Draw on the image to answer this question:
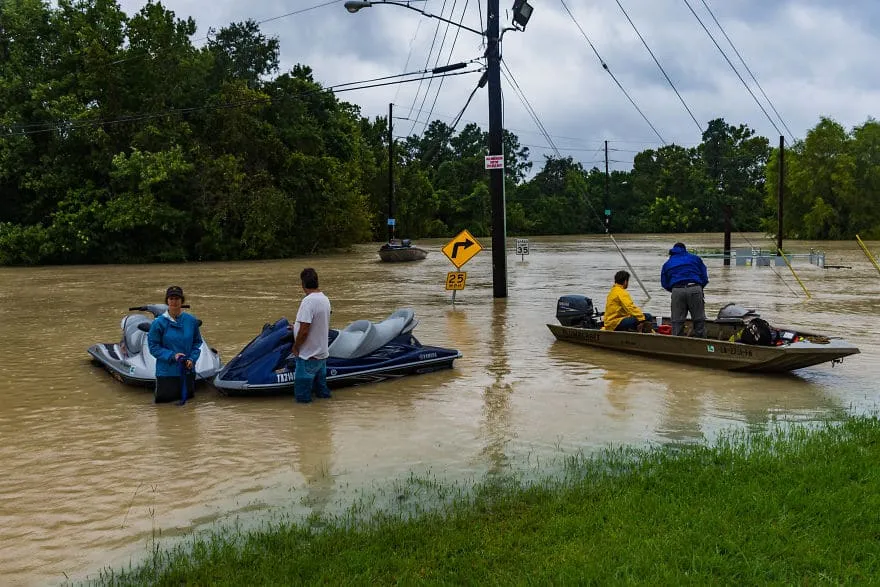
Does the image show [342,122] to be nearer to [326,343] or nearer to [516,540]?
[326,343]

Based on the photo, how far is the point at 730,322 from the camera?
12789 millimetres

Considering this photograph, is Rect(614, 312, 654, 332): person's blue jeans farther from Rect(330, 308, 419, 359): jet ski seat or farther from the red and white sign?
the red and white sign

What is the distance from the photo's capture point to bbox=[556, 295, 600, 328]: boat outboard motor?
15.1 m

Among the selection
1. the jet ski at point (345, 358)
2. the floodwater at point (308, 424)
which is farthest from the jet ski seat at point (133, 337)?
the jet ski at point (345, 358)

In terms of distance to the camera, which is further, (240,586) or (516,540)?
(516,540)

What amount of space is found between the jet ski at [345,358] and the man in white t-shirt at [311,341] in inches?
14.7

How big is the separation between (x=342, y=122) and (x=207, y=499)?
5216 centimetres

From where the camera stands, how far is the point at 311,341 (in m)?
9.68

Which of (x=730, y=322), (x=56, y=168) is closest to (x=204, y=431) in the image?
(x=730, y=322)

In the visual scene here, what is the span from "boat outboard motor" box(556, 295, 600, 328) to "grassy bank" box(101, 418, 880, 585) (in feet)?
27.9

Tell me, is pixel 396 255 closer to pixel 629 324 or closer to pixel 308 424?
pixel 629 324

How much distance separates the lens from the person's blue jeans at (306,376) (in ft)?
32.4

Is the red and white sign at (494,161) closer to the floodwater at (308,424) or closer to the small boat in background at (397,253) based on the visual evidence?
the floodwater at (308,424)

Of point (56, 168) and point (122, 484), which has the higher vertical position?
point (56, 168)
